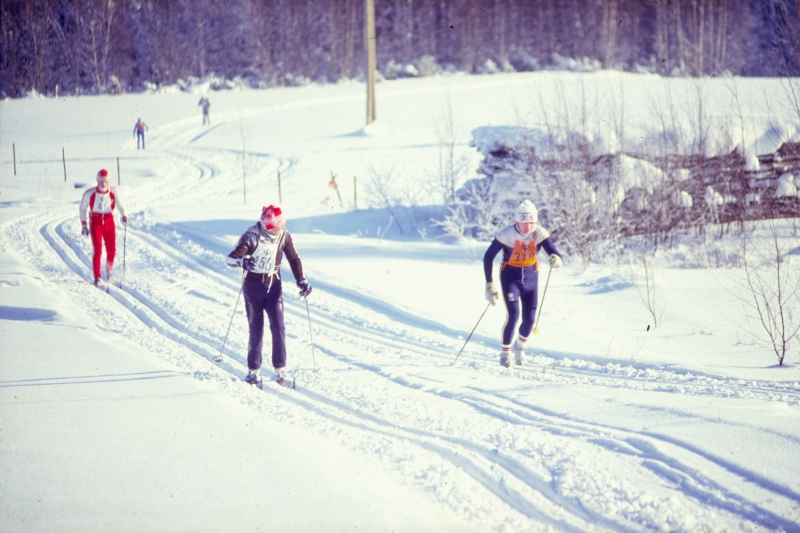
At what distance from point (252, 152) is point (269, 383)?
913 inches

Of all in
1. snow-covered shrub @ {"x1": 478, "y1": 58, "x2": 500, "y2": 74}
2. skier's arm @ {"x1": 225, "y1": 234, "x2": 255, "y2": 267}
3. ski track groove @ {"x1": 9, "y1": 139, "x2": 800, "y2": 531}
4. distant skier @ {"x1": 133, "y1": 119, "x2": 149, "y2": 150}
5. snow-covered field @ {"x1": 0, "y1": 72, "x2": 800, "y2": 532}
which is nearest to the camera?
snow-covered field @ {"x1": 0, "y1": 72, "x2": 800, "y2": 532}

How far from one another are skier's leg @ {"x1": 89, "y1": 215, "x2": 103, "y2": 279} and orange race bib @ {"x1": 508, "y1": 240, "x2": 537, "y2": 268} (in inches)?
255

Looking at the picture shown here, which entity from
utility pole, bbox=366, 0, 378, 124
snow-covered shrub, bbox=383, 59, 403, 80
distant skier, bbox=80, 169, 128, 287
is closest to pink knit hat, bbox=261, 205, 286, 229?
distant skier, bbox=80, 169, 128, 287

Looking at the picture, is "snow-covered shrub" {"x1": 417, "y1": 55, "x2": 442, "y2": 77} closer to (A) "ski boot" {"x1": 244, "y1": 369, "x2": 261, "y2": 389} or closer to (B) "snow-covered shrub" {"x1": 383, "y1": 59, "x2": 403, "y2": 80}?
(B) "snow-covered shrub" {"x1": 383, "y1": 59, "x2": 403, "y2": 80}

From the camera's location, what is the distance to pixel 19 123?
25.7 meters

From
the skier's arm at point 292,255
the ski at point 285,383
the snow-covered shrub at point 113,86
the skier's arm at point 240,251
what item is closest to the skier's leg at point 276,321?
the ski at point 285,383

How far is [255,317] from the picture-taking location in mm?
6457

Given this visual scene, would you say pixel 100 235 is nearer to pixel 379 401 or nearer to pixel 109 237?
pixel 109 237

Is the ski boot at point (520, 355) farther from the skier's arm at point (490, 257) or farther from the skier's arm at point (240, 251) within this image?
the skier's arm at point (240, 251)

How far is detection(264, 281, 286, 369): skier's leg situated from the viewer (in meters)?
6.47

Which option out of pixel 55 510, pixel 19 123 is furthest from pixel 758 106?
pixel 19 123

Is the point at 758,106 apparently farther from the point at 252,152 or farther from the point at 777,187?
the point at 252,152

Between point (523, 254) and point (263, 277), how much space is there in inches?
110

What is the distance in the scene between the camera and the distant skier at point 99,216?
1002cm
